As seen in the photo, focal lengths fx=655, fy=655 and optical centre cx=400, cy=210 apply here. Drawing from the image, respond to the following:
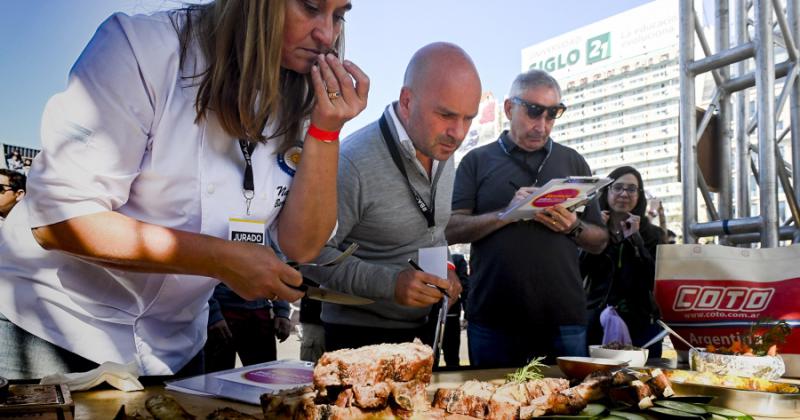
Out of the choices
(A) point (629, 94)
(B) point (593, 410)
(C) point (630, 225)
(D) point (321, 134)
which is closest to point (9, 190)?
(D) point (321, 134)

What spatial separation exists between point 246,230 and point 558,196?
1456 mm

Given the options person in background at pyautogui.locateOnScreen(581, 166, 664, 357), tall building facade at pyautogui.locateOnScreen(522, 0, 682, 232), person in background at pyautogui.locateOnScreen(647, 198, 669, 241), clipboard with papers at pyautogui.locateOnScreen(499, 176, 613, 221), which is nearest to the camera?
clipboard with papers at pyautogui.locateOnScreen(499, 176, 613, 221)

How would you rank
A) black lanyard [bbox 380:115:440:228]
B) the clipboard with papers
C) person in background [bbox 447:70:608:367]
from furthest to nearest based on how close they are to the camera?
1. person in background [bbox 447:70:608:367]
2. the clipboard with papers
3. black lanyard [bbox 380:115:440:228]

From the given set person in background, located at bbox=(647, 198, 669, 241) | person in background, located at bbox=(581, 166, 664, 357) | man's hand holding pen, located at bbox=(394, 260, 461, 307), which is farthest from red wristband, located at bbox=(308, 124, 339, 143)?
person in background, located at bbox=(647, 198, 669, 241)

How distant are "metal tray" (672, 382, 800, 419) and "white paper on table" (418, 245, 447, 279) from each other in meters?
0.87

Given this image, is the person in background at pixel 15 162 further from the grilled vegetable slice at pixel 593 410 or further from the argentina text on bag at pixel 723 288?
the grilled vegetable slice at pixel 593 410

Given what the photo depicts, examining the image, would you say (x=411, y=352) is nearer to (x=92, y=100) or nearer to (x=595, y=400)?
(x=595, y=400)

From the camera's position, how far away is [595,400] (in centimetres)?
109

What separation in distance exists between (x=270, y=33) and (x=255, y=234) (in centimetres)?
39

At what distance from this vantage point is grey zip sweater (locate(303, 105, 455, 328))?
2.06 meters

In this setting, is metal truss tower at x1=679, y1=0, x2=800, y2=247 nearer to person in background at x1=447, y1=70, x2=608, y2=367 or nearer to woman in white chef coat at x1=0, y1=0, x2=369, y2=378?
person in background at x1=447, y1=70, x2=608, y2=367

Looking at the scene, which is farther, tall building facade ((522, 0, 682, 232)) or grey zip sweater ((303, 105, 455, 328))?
tall building facade ((522, 0, 682, 232))

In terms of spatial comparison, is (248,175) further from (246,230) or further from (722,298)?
(722,298)

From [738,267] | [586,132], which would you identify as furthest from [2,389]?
[586,132]
